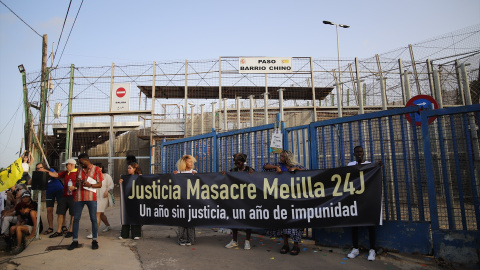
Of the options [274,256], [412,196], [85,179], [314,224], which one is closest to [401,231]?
[412,196]

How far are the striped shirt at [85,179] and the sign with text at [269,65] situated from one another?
10.9 meters

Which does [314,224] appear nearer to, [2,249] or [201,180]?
[201,180]

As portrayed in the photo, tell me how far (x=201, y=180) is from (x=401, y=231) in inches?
131

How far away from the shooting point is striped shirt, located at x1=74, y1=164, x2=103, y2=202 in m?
5.53

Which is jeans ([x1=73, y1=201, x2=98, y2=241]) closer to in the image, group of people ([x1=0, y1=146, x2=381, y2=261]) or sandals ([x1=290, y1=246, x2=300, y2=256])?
group of people ([x1=0, y1=146, x2=381, y2=261])

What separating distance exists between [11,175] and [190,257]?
13.7 ft

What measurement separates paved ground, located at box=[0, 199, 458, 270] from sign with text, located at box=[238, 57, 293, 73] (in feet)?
36.2

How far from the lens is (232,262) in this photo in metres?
4.61

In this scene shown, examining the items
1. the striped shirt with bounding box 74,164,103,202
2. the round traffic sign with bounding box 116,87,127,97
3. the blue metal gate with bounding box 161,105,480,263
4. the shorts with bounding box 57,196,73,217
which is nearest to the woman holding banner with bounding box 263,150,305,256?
the blue metal gate with bounding box 161,105,480,263

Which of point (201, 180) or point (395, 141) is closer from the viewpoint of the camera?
point (395, 141)

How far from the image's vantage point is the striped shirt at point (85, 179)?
18.1 ft

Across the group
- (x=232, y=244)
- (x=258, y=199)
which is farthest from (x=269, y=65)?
(x=232, y=244)

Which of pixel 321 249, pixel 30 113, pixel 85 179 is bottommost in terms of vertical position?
pixel 321 249

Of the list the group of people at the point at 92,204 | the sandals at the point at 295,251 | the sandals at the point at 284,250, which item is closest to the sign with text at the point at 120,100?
the group of people at the point at 92,204
